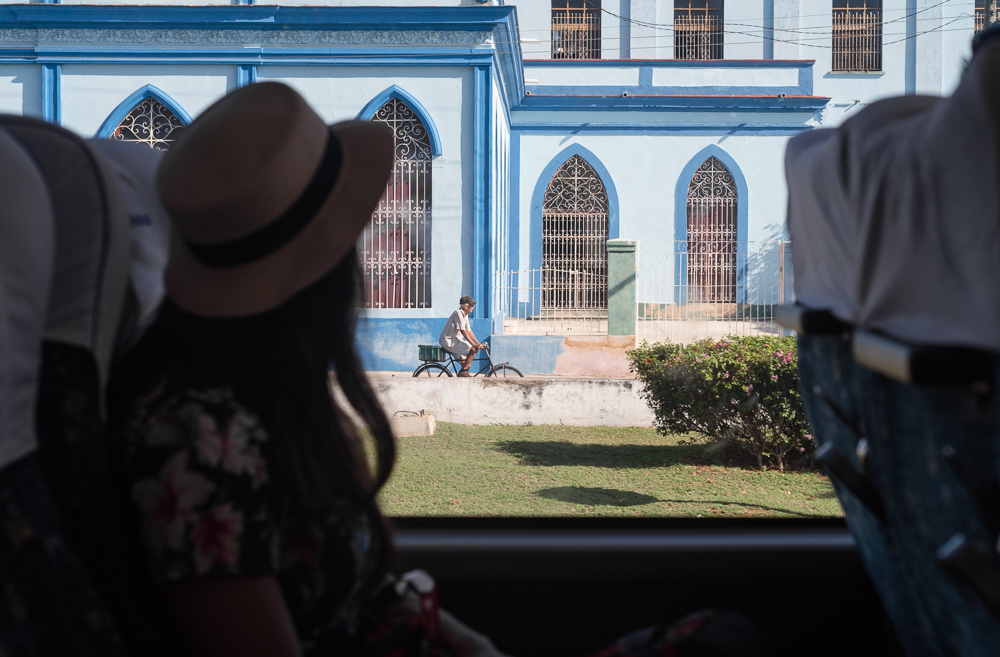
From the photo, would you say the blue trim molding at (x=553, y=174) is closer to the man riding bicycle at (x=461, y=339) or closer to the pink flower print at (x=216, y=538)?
the man riding bicycle at (x=461, y=339)

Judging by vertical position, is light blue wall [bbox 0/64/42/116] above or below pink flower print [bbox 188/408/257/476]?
above

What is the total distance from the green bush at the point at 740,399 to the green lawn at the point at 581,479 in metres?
0.15

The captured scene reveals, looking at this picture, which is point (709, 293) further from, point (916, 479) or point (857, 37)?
point (916, 479)

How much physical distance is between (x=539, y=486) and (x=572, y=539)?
3.02 meters

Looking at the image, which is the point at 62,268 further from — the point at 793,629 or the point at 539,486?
the point at 539,486

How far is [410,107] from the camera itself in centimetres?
844

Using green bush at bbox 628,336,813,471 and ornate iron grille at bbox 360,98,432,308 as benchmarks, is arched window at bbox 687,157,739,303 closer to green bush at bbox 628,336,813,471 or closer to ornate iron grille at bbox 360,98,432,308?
ornate iron grille at bbox 360,98,432,308

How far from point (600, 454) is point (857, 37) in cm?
985

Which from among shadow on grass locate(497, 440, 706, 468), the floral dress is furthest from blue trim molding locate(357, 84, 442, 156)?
the floral dress

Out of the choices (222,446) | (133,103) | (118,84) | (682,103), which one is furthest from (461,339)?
(222,446)

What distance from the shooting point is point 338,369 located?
105cm

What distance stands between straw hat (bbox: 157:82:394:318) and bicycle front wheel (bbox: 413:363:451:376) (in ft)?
21.2

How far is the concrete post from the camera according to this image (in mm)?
7574

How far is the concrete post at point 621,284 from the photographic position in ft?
24.8
